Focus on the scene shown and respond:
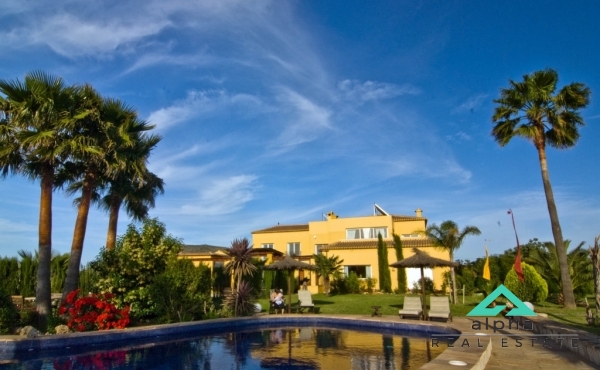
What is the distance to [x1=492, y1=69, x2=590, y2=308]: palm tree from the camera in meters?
22.9

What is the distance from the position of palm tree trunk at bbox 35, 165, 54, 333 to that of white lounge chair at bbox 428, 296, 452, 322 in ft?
45.9

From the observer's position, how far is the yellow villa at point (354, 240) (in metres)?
35.7

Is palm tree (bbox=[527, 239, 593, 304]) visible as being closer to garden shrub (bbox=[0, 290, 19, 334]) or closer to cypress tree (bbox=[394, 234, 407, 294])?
cypress tree (bbox=[394, 234, 407, 294])

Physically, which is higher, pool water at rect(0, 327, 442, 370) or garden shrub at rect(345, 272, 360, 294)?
garden shrub at rect(345, 272, 360, 294)

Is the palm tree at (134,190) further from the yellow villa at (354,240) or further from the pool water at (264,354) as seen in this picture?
the yellow villa at (354,240)

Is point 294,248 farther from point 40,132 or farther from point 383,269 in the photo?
point 40,132

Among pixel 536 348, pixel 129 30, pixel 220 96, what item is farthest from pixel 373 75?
pixel 536 348

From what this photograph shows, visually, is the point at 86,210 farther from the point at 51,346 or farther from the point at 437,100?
the point at 437,100

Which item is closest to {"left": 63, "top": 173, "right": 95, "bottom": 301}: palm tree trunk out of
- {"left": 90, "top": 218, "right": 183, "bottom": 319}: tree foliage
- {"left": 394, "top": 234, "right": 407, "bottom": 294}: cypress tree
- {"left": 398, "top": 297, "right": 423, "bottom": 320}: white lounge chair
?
{"left": 90, "top": 218, "right": 183, "bottom": 319}: tree foliage

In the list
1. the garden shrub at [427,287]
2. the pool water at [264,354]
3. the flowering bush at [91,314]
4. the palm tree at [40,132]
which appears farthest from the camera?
the garden shrub at [427,287]

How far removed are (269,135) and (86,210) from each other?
11.9m

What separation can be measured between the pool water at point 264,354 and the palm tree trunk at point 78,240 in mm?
5321

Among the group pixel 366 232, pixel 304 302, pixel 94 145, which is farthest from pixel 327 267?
pixel 94 145

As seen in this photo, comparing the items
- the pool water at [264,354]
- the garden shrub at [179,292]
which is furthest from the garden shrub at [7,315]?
the garden shrub at [179,292]
